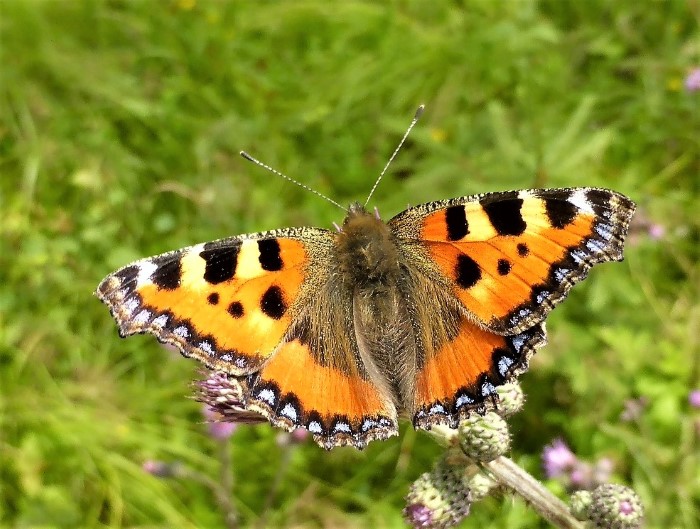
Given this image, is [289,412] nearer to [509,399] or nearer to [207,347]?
[207,347]

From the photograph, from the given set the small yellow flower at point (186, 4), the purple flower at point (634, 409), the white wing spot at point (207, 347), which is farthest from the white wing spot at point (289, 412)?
the small yellow flower at point (186, 4)

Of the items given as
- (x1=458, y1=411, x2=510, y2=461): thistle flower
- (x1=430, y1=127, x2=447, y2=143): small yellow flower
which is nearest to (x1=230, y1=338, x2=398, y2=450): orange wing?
(x1=458, y1=411, x2=510, y2=461): thistle flower

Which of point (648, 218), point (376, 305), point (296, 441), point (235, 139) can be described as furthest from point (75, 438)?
point (648, 218)

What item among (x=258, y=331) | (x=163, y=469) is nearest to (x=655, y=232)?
(x=258, y=331)

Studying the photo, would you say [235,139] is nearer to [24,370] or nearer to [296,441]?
[24,370]

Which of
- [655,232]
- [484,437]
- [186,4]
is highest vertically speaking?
[186,4]

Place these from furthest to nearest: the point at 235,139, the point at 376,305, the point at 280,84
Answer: the point at 280,84 < the point at 235,139 < the point at 376,305

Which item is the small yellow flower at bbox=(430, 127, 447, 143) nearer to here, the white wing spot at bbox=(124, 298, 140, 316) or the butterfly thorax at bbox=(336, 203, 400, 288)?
the butterfly thorax at bbox=(336, 203, 400, 288)
